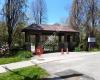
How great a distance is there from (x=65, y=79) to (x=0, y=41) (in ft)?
62.5

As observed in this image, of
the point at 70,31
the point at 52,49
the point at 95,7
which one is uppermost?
the point at 95,7

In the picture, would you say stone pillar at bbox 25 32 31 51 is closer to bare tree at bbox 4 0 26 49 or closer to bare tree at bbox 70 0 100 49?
bare tree at bbox 4 0 26 49

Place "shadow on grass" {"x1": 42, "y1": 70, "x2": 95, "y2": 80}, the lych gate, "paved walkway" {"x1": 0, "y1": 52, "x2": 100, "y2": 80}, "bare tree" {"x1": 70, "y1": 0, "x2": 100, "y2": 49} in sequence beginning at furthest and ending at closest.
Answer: "bare tree" {"x1": 70, "y1": 0, "x2": 100, "y2": 49} → the lych gate → "paved walkway" {"x1": 0, "y1": 52, "x2": 100, "y2": 80} → "shadow on grass" {"x1": 42, "y1": 70, "x2": 95, "y2": 80}

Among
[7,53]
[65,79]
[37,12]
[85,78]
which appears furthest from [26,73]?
[37,12]

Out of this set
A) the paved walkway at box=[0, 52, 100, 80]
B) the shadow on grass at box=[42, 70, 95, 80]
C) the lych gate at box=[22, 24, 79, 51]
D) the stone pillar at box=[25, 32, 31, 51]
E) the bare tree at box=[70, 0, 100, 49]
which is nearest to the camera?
the shadow on grass at box=[42, 70, 95, 80]

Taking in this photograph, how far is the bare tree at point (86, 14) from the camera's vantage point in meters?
37.1

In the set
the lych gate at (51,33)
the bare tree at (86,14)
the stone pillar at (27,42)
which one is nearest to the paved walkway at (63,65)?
the stone pillar at (27,42)

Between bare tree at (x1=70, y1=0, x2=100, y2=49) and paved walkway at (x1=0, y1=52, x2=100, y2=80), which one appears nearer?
paved walkway at (x1=0, y1=52, x2=100, y2=80)

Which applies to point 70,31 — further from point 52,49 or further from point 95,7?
point 95,7

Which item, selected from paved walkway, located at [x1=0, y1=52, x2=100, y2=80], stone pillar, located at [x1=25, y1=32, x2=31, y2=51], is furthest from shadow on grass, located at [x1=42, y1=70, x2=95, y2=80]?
stone pillar, located at [x1=25, y1=32, x2=31, y2=51]

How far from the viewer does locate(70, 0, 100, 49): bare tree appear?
3706cm

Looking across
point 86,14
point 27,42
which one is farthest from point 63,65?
point 86,14

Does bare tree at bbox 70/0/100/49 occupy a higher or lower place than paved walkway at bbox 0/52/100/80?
higher

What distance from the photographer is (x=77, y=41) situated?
34.4 meters
